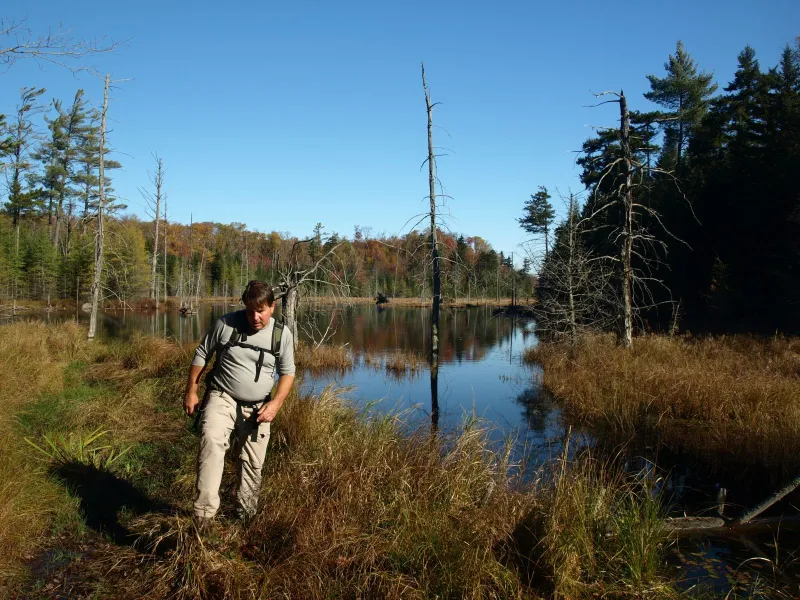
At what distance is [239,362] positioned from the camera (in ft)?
12.8

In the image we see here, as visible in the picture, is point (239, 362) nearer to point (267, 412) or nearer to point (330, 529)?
point (267, 412)

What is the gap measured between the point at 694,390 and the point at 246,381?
844 centimetres

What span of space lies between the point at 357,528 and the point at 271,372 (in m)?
1.28

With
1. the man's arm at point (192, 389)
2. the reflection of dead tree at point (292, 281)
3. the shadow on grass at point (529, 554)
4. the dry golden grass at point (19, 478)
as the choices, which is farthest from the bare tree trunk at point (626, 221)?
the dry golden grass at point (19, 478)

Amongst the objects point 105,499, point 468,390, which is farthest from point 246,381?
point 468,390

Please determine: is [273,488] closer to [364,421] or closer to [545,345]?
[364,421]

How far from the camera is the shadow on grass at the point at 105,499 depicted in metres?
4.14

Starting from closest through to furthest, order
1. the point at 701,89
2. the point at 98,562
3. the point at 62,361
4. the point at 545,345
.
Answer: the point at 98,562
the point at 62,361
the point at 545,345
the point at 701,89

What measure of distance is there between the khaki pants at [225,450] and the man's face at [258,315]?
56 cm

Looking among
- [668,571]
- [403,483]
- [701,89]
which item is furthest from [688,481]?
[701,89]

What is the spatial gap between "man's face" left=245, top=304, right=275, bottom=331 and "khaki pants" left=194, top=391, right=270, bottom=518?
1.82 ft

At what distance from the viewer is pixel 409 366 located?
17.2m

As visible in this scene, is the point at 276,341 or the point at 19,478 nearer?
the point at 276,341

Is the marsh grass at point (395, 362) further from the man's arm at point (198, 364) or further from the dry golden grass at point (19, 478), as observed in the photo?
the man's arm at point (198, 364)
